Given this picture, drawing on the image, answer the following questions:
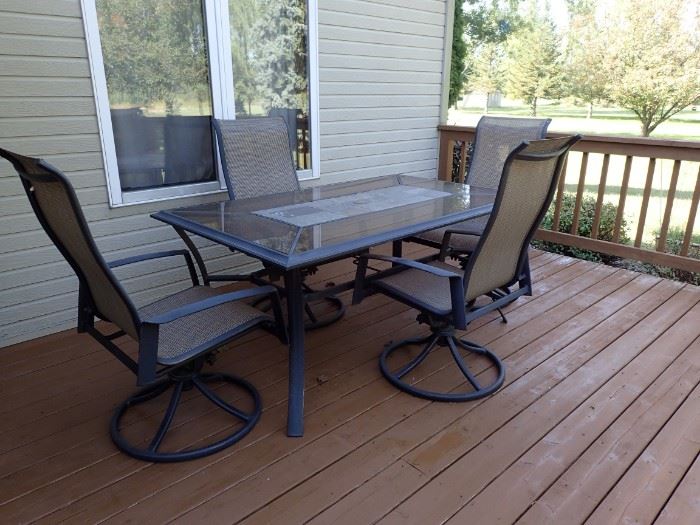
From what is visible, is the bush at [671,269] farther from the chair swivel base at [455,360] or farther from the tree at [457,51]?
the tree at [457,51]

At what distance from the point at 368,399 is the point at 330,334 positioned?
693 mm

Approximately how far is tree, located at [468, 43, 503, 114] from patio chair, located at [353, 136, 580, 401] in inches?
744

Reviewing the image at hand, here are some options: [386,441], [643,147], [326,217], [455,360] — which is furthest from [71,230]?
[643,147]

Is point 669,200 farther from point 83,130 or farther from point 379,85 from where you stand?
point 83,130

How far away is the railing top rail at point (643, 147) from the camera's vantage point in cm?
346

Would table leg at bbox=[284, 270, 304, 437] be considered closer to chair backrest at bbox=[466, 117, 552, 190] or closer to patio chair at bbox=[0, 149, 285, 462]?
patio chair at bbox=[0, 149, 285, 462]

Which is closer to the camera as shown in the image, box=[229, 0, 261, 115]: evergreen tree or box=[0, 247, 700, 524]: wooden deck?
box=[0, 247, 700, 524]: wooden deck

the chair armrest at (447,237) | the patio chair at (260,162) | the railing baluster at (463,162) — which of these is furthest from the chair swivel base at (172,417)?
the railing baluster at (463,162)

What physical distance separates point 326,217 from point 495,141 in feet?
5.77

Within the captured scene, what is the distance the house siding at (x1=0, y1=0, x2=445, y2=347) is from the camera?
2516 mm

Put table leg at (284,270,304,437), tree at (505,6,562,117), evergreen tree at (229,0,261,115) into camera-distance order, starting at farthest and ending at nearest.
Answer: tree at (505,6,562,117) → evergreen tree at (229,0,261,115) → table leg at (284,270,304,437)

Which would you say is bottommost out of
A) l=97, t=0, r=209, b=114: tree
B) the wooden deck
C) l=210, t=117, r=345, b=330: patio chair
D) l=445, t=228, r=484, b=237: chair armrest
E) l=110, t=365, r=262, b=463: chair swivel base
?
the wooden deck

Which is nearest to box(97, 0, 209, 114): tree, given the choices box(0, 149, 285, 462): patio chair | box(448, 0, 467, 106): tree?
box(0, 149, 285, 462): patio chair

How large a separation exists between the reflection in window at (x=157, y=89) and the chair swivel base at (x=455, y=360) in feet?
5.89
